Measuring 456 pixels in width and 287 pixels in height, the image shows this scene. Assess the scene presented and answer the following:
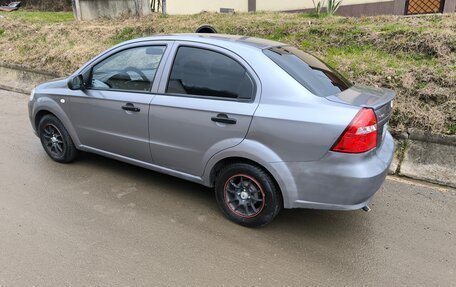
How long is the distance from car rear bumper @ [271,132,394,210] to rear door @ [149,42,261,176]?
542mm

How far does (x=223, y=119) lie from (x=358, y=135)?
42.1 inches

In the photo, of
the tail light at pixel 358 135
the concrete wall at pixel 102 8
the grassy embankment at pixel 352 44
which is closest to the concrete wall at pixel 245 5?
the concrete wall at pixel 102 8

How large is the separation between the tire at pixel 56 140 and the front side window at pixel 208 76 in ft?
5.35

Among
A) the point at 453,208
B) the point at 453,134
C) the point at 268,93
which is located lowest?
the point at 453,208

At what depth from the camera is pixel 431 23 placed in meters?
7.32

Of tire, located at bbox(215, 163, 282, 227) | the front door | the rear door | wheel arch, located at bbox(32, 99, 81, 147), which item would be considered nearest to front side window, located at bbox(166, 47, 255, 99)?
the rear door

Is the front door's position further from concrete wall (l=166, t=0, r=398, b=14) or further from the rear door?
concrete wall (l=166, t=0, r=398, b=14)

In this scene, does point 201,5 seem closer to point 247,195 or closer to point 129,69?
point 129,69

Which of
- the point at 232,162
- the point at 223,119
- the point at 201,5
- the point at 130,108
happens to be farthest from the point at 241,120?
the point at 201,5

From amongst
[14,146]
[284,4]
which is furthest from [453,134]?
[284,4]

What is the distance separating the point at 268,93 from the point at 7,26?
12128 millimetres

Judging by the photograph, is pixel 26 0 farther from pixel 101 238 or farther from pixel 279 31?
pixel 101 238

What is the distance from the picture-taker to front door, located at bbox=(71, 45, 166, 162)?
3861 mm

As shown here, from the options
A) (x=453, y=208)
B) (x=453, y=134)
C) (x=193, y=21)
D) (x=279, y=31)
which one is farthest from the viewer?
(x=193, y=21)
